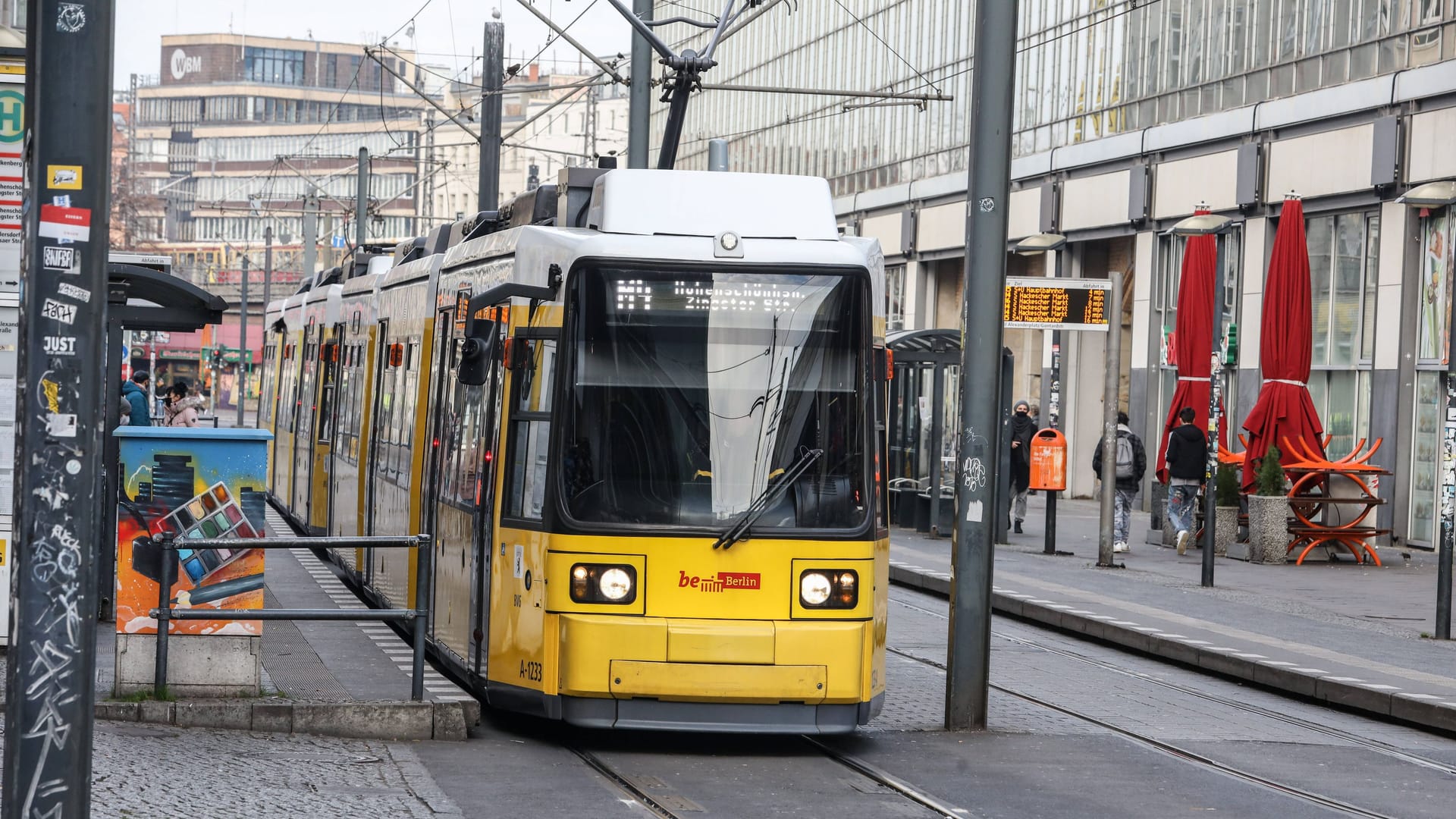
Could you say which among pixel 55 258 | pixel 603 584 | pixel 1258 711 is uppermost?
pixel 55 258

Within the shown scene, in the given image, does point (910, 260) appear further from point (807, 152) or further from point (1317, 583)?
point (1317, 583)

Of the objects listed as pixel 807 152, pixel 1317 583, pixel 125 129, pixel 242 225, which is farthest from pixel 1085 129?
pixel 125 129

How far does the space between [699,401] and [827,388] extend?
0.61 meters

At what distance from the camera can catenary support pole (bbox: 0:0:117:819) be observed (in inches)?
190

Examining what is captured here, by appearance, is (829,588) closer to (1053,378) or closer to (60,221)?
(60,221)

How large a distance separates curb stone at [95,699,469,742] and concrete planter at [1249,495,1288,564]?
1515cm

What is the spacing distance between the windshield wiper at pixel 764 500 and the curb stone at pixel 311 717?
1545 mm

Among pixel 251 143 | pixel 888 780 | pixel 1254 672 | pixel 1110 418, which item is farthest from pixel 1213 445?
pixel 251 143

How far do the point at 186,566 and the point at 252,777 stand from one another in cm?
158

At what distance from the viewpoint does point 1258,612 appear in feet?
58.6

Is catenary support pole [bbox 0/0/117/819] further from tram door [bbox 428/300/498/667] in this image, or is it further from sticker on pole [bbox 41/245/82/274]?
tram door [bbox 428/300/498/667]

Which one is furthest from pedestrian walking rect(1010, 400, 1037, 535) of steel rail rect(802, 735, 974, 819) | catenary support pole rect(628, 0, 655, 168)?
steel rail rect(802, 735, 974, 819)

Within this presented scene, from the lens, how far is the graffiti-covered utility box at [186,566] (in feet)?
31.3

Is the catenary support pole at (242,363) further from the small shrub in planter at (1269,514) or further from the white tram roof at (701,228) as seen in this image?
the white tram roof at (701,228)
